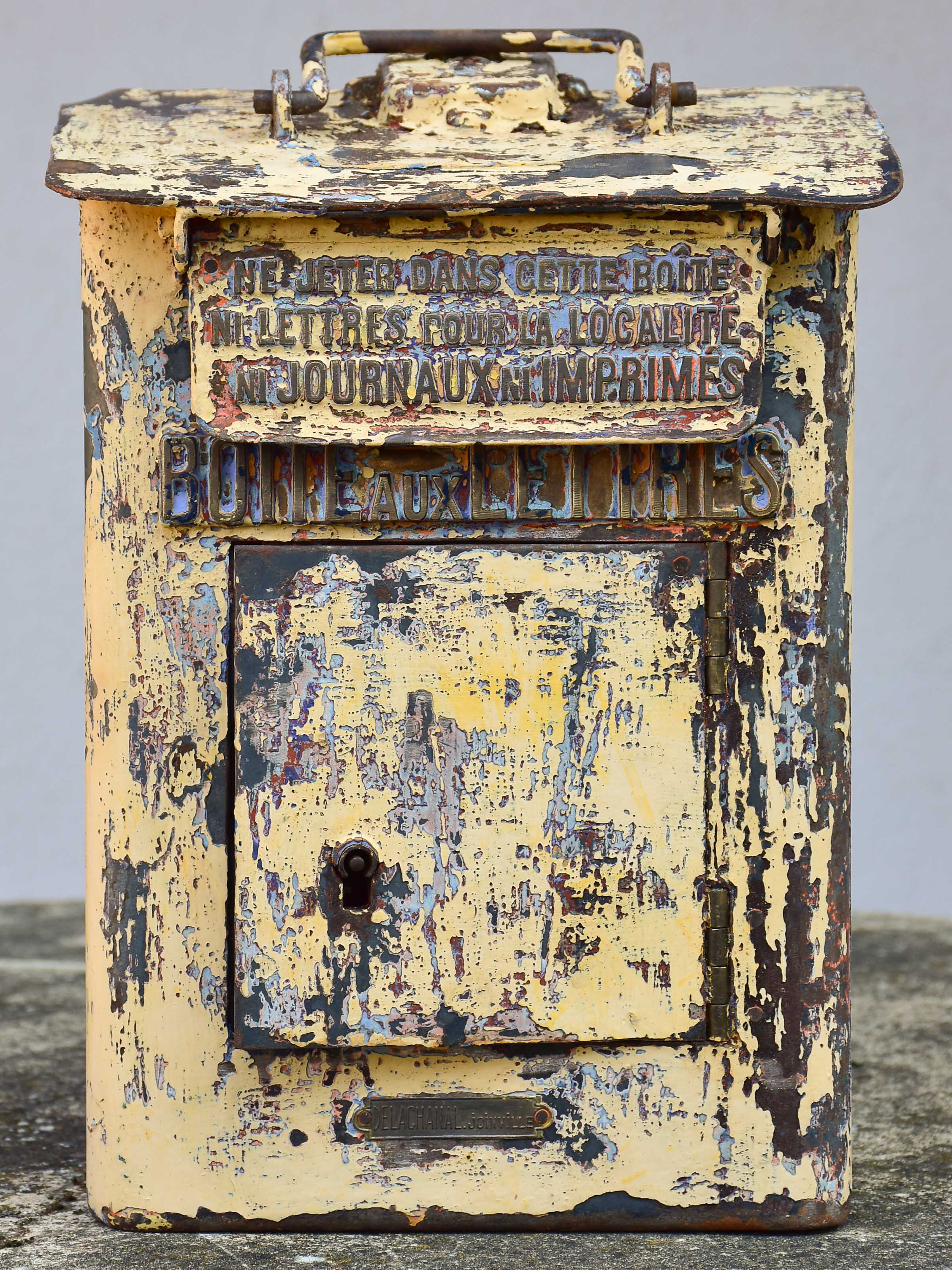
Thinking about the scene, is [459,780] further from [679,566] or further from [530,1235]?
[530,1235]

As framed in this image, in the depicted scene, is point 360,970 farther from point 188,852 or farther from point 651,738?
point 651,738

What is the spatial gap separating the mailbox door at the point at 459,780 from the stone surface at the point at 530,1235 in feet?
0.93

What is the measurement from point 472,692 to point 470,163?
72 cm

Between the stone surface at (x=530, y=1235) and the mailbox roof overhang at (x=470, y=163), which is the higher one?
the mailbox roof overhang at (x=470, y=163)

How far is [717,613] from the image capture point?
7.05ft

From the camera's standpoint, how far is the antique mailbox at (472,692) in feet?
6.79

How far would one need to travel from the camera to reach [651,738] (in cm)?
216

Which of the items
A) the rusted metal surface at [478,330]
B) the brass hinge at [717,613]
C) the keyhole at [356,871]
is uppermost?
the rusted metal surface at [478,330]

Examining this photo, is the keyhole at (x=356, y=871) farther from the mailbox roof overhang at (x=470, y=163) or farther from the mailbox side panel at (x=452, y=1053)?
the mailbox roof overhang at (x=470, y=163)

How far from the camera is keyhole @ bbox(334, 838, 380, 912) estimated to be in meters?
2.13

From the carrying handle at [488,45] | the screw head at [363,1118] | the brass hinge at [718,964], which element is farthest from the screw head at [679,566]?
the screw head at [363,1118]

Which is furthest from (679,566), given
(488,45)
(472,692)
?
(488,45)

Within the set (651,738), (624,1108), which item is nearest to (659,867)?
(651,738)

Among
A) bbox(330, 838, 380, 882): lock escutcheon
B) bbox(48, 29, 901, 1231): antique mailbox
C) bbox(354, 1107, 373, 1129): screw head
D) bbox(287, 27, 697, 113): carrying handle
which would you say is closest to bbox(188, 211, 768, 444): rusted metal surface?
bbox(48, 29, 901, 1231): antique mailbox
